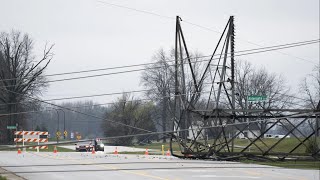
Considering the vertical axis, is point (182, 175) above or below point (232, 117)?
below

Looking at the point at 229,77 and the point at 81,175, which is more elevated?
the point at 229,77

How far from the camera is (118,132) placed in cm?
5666

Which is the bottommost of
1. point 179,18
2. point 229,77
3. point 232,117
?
point 232,117

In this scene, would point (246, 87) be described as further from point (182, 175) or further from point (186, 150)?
point (182, 175)

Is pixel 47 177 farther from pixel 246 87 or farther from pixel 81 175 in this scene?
pixel 246 87

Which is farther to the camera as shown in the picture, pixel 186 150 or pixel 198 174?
pixel 186 150

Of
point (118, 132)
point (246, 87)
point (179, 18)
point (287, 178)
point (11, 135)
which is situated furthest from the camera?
point (246, 87)

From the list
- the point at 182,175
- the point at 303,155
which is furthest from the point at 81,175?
the point at 303,155

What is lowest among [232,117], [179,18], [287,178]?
[287,178]

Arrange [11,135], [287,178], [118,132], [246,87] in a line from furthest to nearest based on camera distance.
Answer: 1. [246,87]
2. [11,135]
3. [118,132]
4. [287,178]

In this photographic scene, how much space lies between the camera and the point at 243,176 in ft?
60.8

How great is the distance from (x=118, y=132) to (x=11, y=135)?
1776cm

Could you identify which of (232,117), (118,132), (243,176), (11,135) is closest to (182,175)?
(243,176)

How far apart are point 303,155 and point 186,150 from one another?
658 cm
